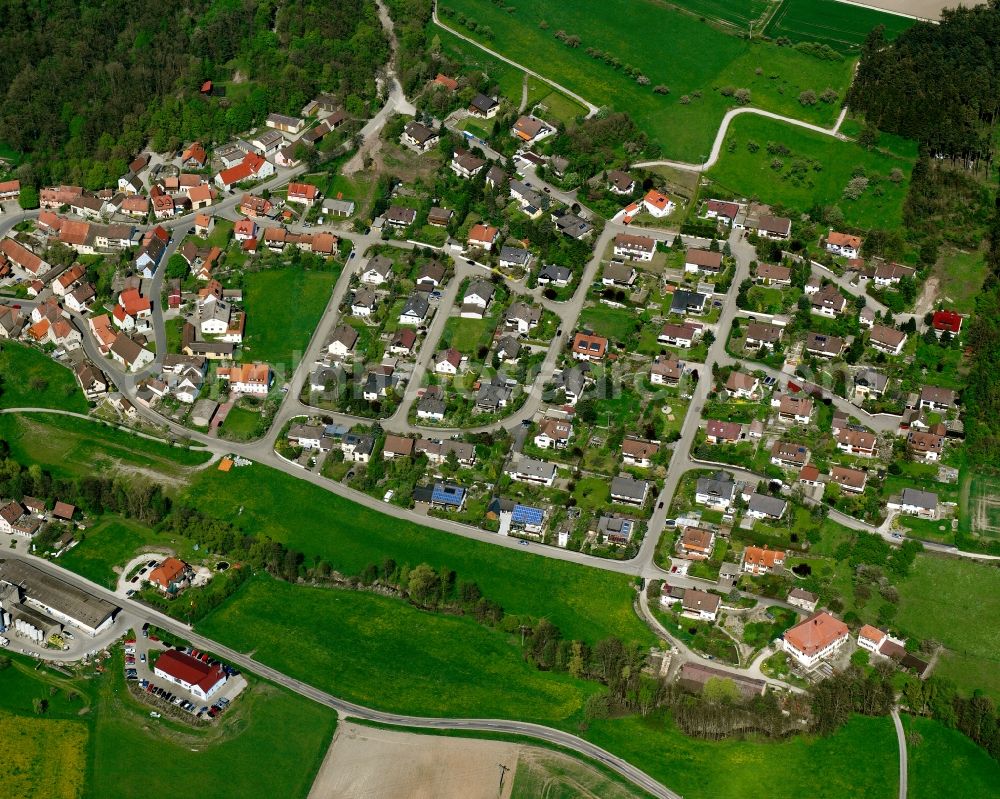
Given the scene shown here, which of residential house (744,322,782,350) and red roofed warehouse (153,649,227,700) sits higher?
residential house (744,322,782,350)

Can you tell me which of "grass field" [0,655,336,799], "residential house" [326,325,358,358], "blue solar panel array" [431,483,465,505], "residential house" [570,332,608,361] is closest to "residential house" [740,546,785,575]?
"blue solar panel array" [431,483,465,505]

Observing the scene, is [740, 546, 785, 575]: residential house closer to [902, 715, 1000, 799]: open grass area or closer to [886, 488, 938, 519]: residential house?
[886, 488, 938, 519]: residential house

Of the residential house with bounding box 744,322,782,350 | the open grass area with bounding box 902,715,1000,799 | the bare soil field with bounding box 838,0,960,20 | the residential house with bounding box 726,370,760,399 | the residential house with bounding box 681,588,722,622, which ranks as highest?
the bare soil field with bounding box 838,0,960,20

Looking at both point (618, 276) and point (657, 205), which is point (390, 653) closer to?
point (618, 276)

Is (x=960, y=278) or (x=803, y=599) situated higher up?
(x=960, y=278)

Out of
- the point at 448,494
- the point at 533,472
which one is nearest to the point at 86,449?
the point at 448,494
